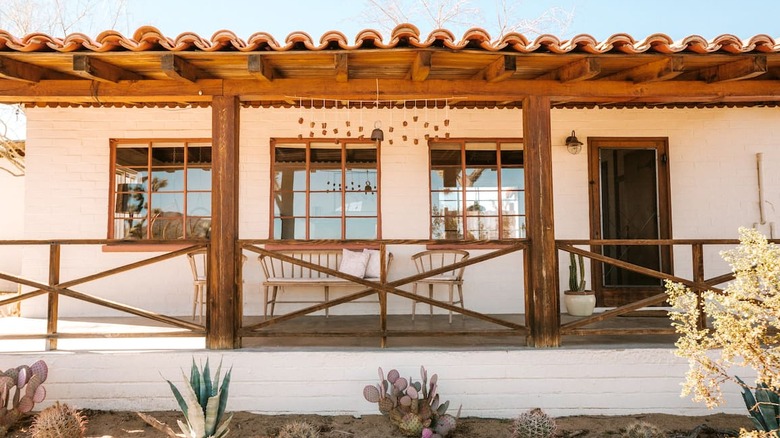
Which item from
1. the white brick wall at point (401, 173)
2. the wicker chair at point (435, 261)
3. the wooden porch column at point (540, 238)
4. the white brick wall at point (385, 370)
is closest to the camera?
the white brick wall at point (385, 370)

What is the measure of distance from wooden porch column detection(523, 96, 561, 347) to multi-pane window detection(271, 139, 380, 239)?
242 centimetres

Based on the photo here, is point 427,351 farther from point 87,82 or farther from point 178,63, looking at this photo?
point 87,82

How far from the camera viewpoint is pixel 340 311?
5.98m

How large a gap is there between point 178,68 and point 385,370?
2.70m

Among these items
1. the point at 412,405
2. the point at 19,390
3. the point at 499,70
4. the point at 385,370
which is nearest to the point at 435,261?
the point at 385,370

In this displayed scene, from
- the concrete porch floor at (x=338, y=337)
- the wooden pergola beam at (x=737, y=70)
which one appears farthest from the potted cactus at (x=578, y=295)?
the wooden pergola beam at (x=737, y=70)

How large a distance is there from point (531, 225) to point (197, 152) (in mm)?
4123

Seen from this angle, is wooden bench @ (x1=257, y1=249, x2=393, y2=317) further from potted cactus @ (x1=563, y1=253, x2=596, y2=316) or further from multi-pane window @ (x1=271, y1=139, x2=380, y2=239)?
potted cactus @ (x1=563, y1=253, x2=596, y2=316)

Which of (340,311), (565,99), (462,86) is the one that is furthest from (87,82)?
(565,99)

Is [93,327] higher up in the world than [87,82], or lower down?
lower down

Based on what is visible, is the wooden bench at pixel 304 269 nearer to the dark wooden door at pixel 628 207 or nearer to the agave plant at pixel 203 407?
the agave plant at pixel 203 407

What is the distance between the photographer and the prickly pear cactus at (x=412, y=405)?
3482mm

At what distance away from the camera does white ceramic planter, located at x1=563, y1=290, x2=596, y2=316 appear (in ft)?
18.4

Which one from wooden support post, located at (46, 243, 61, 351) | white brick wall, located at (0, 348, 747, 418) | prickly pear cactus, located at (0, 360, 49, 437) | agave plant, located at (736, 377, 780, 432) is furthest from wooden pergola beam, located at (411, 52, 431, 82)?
prickly pear cactus, located at (0, 360, 49, 437)
